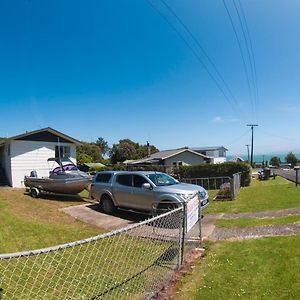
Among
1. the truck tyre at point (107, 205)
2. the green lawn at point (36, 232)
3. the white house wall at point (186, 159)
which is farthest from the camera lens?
the white house wall at point (186, 159)

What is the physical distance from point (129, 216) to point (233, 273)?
23.7ft

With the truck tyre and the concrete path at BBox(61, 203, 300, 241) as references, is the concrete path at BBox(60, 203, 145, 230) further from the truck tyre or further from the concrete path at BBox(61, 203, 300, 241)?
the truck tyre

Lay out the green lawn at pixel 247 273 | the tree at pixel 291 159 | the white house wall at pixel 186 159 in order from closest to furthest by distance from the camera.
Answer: the green lawn at pixel 247 273 < the white house wall at pixel 186 159 < the tree at pixel 291 159

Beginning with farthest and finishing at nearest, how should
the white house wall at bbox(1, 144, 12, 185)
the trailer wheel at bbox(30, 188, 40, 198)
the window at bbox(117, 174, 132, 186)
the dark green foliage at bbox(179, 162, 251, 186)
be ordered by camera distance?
the dark green foliage at bbox(179, 162, 251, 186) < the white house wall at bbox(1, 144, 12, 185) < the trailer wheel at bbox(30, 188, 40, 198) < the window at bbox(117, 174, 132, 186)

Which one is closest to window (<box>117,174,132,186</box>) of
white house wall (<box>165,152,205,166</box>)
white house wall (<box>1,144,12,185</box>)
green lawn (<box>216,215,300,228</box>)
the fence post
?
green lawn (<box>216,215,300,228</box>)

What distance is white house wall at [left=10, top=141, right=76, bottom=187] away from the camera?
2175 cm

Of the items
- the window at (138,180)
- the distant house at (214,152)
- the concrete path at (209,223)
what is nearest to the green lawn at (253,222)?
the concrete path at (209,223)

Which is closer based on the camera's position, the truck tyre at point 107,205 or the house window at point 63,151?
the truck tyre at point 107,205

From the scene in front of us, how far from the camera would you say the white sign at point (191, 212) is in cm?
644

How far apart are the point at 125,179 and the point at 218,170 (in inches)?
658

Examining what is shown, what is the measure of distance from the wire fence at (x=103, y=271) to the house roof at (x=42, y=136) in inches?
672

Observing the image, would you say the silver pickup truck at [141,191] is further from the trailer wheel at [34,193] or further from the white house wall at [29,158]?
the white house wall at [29,158]

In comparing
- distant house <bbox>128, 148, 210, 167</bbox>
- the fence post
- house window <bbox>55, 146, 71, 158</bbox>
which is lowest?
distant house <bbox>128, 148, 210, 167</bbox>

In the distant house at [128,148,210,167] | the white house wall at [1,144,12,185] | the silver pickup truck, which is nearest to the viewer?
the silver pickup truck
